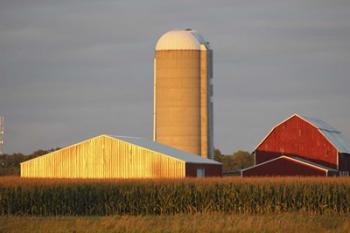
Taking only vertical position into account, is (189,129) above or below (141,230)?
above

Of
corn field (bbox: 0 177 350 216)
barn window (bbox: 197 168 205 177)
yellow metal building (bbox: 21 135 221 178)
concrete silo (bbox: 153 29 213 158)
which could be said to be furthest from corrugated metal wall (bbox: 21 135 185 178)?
concrete silo (bbox: 153 29 213 158)

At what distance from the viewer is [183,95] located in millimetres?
81062

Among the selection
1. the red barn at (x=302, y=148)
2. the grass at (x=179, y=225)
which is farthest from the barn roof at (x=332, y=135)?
the grass at (x=179, y=225)

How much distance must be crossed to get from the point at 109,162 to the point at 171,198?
48.9 ft

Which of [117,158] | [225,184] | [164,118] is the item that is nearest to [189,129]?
[164,118]

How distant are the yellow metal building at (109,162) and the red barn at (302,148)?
13.2 metres

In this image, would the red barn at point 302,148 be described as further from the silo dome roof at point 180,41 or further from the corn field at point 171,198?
the corn field at point 171,198

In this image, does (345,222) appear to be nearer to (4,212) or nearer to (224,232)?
(224,232)

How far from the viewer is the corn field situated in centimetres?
4744

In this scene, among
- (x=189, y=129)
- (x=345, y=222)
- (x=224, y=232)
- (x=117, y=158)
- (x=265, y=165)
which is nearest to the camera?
(x=224, y=232)

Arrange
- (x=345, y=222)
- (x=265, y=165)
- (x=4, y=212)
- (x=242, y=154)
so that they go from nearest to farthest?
1. (x=345, y=222)
2. (x=4, y=212)
3. (x=265, y=165)
4. (x=242, y=154)

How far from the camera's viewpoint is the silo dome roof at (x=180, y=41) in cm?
8219

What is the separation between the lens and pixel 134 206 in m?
48.3

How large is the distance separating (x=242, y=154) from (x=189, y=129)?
3842 centimetres
